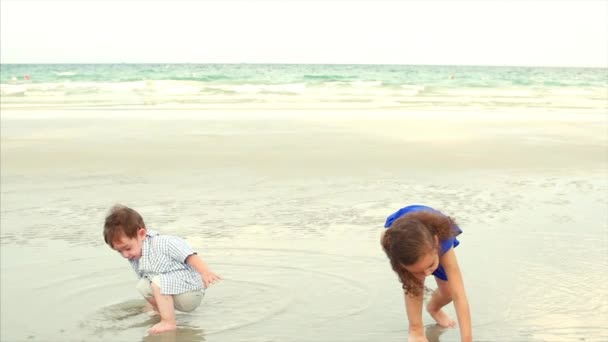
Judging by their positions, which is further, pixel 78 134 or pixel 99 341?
pixel 78 134

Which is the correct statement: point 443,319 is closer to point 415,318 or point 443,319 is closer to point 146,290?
point 415,318

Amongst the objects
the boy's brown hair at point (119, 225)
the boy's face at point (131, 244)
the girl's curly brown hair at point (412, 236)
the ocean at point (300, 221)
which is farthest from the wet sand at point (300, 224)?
the girl's curly brown hair at point (412, 236)

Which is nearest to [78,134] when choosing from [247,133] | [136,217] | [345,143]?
[247,133]

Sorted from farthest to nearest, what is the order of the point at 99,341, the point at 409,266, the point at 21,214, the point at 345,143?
the point at 345,143
the point at 21,214
the point at 99,341
the point at 409,266

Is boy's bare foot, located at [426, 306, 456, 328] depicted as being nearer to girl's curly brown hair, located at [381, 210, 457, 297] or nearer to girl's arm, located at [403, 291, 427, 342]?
girl's arm, located at [403, 291, 427, 342]

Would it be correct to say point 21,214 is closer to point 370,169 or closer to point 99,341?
point 99,341

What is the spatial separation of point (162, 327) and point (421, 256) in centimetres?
140

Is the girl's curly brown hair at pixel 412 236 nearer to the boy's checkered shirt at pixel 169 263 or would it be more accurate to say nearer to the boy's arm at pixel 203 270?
the boy's arm at pixel 203 270

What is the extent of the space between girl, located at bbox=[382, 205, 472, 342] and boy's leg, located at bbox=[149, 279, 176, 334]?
1.12 metres

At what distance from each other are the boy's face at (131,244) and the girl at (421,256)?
4.23 ft

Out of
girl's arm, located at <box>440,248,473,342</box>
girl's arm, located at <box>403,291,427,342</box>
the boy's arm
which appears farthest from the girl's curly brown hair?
the boy's arm

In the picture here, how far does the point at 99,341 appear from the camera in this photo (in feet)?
12.2

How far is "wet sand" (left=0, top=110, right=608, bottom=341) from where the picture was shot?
13.0 ft

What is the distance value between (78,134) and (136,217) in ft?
25.7
